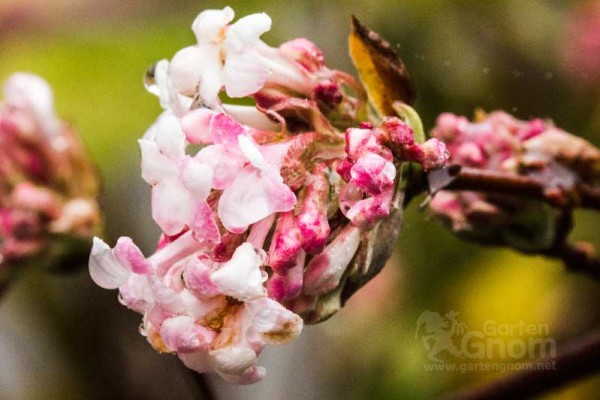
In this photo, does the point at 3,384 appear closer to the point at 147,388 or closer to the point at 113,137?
the point at 147,388

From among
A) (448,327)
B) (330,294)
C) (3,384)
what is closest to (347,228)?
(330,294)

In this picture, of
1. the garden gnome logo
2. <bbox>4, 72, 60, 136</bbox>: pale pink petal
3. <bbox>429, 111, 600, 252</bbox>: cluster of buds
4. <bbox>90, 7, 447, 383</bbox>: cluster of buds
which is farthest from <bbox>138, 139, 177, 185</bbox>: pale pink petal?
<bbox>4, 72, 60, 136</bbox>: pale pink petal

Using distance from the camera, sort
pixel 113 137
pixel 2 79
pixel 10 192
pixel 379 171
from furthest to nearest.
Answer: pixel 2 79 → pixel 113 137 → pixel 10 192 → pixel 379 171

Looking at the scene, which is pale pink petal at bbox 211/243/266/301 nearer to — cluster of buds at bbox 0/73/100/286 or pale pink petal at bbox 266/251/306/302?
A: pale pink petal at bbox 266/251/306/302

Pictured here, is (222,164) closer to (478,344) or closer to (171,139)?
(171,139)

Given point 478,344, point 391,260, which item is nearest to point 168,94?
point 478,344

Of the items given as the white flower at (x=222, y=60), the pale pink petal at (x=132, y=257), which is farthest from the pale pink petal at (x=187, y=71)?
the pale pink petal at (x=132, y=257)

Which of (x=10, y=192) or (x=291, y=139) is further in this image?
Answer: (x=10, y=192)
